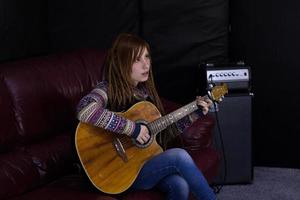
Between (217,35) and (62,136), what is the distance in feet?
5.27

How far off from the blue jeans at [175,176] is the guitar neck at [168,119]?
0.15 metres

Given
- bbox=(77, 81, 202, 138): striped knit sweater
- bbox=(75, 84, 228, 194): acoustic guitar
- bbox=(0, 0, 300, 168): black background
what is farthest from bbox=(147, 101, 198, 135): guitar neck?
bbox=(0, 0, 300, 168): black background

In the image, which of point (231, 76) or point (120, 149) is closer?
point (120, 149)

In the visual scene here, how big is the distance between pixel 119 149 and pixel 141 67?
463 millimetres

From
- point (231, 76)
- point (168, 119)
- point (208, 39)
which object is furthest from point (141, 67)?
point (208, 39)

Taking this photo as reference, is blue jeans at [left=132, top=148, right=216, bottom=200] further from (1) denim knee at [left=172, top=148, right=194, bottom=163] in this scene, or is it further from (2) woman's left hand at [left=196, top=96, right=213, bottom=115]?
(2) woman's left hand at [left=196, top=96, right=213, bottom=115]

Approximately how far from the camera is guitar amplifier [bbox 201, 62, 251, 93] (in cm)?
352

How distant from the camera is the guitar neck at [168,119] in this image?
2.67m

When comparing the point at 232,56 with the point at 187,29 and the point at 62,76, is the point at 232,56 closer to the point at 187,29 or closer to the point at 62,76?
the point at 187,29

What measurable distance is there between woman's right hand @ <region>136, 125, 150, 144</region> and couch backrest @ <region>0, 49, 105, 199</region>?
340mm

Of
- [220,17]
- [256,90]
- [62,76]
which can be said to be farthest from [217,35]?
[62,76]

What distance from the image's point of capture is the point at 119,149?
8.42 ft

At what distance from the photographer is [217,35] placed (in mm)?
3922

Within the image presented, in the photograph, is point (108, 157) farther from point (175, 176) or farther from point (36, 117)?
point (36, 117)
